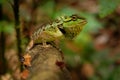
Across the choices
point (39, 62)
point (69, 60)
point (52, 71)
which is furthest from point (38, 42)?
point (69, 60)

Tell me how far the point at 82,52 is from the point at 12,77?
2.16m

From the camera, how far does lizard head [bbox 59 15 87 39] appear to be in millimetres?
1707

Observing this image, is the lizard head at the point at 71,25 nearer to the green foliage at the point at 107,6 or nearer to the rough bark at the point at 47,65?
the rough bark at the point at 47,65

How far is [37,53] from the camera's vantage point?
160 cm

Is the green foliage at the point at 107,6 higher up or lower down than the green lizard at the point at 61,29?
higher up

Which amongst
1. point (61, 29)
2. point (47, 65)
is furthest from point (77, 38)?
point (47, 65)

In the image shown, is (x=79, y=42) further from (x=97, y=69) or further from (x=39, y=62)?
(x=39, y=62)

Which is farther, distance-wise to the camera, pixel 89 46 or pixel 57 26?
pixel 89 46

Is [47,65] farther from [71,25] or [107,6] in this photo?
[107,6]

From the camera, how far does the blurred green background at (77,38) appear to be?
9.50 ft

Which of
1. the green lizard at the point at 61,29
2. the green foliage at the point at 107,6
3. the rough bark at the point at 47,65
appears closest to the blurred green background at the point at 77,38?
the green foliage at the point at 107,6

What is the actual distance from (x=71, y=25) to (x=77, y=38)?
2.84 meters

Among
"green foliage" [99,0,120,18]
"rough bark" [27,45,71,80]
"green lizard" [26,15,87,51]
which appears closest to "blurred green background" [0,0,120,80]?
"green foliage" [99,0,120,18]

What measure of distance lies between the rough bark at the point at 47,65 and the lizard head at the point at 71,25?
117 millimetres
